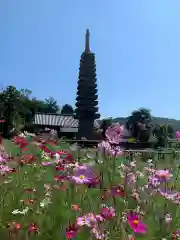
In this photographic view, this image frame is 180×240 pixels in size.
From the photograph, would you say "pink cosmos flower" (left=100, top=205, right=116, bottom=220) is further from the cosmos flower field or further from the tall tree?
the tall tree

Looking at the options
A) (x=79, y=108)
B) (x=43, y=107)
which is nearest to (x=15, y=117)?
(x=79, y=108)

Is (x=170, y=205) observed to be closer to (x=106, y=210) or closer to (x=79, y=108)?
(x=106, y=210)

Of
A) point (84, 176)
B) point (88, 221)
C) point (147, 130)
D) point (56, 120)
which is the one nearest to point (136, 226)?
point (88, 221)

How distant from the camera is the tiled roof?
55619 mm

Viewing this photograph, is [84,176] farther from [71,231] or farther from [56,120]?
[56,120]

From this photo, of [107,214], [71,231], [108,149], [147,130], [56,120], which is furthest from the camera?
[56,120]

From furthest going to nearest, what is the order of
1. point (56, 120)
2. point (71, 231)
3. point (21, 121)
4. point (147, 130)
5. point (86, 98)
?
point (56, 120), point (86, 98), point (147, 130), point (21, 121), point (71, 231)

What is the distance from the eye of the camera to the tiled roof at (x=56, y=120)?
55.6m

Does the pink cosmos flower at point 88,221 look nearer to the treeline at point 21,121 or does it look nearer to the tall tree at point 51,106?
the treeline at point 21,121

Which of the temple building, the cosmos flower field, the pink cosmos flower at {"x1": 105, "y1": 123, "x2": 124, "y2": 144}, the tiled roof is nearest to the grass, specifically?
the cosmos flower field

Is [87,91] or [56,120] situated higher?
[87,91]

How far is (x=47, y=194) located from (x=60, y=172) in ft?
0.76

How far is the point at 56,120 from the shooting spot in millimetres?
57188

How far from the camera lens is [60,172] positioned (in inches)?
83.0
